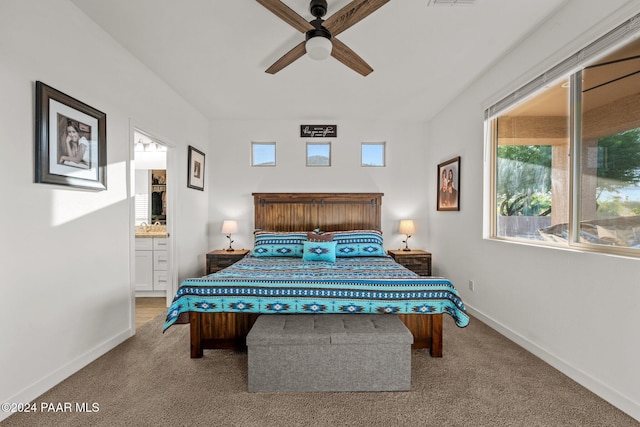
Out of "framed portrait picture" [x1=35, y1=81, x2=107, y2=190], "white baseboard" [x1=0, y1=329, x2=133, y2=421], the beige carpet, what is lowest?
the beige carpet

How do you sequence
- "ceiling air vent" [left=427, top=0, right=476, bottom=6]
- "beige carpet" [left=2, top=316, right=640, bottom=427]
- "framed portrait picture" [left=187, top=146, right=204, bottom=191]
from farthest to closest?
"framed portrait picture" [left=187, top=146, right=204, bottom=191], "ceiling air vent" [left=427, top=0, right=476, bottom=6], "beige carpet" [left=2, top=316, right=640, bottom=427]

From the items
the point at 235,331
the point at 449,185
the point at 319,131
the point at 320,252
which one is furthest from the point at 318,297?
the point at 319,131

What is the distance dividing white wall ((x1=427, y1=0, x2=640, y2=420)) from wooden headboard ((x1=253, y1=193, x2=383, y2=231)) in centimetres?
147

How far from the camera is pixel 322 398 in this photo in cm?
183

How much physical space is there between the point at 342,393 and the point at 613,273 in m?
1.88

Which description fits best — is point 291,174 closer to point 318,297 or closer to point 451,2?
point 318,297

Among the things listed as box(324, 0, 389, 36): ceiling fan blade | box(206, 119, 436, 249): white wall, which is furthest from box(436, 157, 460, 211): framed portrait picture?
box(324, 0, 389, 36): ceiling fan blade

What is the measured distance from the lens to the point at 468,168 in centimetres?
344

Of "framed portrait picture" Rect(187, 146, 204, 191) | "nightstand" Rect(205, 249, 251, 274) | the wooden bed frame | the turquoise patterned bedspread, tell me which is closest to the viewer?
the turquoise patterned bedspread

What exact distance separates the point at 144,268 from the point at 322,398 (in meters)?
3.34

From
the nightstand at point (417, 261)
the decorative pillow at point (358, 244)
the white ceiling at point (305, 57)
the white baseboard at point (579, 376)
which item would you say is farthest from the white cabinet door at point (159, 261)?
→ the white baseboard at point (579, 376)

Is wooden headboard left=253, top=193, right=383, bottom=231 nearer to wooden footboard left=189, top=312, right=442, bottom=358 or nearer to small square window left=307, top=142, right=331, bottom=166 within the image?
small square window left=307, top=142, right=331, bottom=166

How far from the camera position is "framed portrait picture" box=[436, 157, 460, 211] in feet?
12.0

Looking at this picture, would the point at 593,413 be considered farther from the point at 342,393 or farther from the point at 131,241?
the point at 131,241
